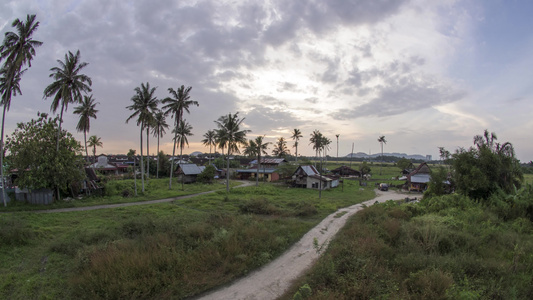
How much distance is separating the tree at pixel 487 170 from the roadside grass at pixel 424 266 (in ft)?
33.8

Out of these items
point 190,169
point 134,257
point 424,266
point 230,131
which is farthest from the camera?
point 190,169

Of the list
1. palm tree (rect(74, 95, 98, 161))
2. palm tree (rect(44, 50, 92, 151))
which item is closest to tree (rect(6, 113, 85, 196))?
palm tree (rect(44, 50, 92, 151))

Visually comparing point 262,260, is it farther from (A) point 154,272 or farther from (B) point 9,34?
(B) point 9,34

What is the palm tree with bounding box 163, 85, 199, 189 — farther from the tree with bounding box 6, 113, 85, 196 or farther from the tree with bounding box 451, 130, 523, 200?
the tree with bounding box 451, 130, 523, 200

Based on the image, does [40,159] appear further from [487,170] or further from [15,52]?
[487,170]

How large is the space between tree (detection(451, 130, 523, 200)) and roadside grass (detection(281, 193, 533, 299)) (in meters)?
10.3

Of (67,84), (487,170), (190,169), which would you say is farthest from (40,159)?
(487,170)

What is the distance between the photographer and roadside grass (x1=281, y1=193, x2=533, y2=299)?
27.7 feet

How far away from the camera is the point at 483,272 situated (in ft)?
32.4

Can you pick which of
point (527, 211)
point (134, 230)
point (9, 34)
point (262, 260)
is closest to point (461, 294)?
point (262, 260)

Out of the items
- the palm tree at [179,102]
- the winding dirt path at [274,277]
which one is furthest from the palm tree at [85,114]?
the winding dirt path at [274,277]

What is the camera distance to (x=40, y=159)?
86.9 ft

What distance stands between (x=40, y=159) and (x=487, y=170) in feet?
151

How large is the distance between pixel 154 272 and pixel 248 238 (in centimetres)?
519
